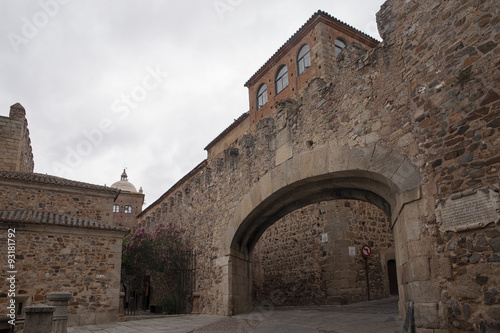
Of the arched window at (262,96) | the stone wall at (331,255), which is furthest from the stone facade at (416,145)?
the arched window at (262,96)

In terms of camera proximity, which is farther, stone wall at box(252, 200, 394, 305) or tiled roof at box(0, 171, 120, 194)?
tiled roof at box(0, 171, 120, 194)

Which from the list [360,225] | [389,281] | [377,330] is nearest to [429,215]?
[377,330]

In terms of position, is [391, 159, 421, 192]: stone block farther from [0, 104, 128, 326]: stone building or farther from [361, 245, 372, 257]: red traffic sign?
[0, 104, 128, 326]: stone building

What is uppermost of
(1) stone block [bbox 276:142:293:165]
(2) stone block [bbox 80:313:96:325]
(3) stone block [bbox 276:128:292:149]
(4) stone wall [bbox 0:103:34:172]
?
(4) stone wall [bbox 0:103:34:172]

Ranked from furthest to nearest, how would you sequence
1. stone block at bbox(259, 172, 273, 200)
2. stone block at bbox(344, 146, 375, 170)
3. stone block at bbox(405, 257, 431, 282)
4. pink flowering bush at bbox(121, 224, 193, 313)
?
1. pink flowering bush at bbox(121, 224, 193, 313)
2. stone block at bbox(259, 172, 273, 200)
3. stone block at bbox(344, 146, 375, 170)
4. stone block at bbox(405, 257, 431, 282)

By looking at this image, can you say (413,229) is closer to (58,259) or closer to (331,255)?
(331,255)

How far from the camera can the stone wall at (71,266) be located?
930 centimetres

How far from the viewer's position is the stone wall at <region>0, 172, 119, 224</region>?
40.3ft

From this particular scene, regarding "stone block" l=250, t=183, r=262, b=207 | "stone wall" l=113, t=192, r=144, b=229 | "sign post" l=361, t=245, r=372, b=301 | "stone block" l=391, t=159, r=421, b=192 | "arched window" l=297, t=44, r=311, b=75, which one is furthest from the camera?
"stone wall" l=113, t=192, r=144, b=229

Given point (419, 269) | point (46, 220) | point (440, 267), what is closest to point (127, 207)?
point (46, 220)

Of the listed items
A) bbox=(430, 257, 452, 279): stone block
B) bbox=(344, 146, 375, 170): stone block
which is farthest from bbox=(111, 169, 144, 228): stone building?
bbox=(430, 257, 452, 279): stone block

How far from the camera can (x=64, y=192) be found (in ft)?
43.3

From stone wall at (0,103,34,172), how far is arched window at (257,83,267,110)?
1078 cm

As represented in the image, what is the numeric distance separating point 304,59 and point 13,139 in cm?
1282
